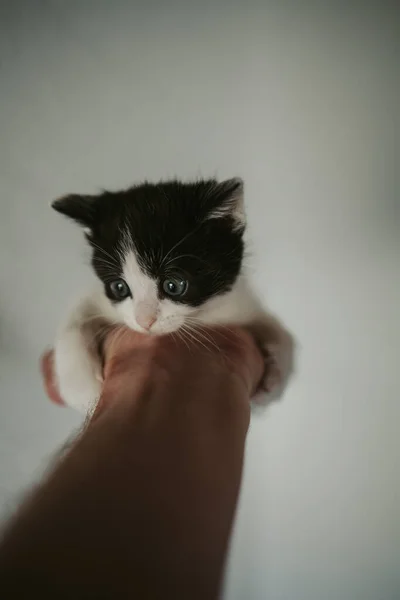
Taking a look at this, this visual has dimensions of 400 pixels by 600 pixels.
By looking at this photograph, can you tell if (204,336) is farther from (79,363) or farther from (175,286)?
(79,363)

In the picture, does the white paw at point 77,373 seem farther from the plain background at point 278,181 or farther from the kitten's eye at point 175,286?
the plain background at point 278,181

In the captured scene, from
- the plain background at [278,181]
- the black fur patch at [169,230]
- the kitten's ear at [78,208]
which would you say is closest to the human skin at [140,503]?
the black fur patch at [169,230]

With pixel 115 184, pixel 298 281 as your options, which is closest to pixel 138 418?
pixel 298 281

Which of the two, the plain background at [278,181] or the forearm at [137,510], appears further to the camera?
the plain background at [278,181]

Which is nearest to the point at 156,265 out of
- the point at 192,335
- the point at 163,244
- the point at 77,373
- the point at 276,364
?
the point at 163,244

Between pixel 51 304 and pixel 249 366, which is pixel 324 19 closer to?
pixel 249 366

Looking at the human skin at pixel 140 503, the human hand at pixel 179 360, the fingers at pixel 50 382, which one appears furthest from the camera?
the fingers at pixel 50 382

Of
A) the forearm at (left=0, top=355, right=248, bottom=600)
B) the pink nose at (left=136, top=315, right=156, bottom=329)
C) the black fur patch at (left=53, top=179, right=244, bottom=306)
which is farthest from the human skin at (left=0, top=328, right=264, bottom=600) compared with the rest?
the black fur patch at (left=53, top=179, right=244, bottom=306)

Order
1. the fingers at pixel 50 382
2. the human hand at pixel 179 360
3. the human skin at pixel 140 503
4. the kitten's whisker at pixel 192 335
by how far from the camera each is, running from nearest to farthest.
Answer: the human skin at pixel 140 503 → the human hand at pixel 179 360 → the kitten's whisker at pixel 192 335 → the fingers at pixel 50 382
